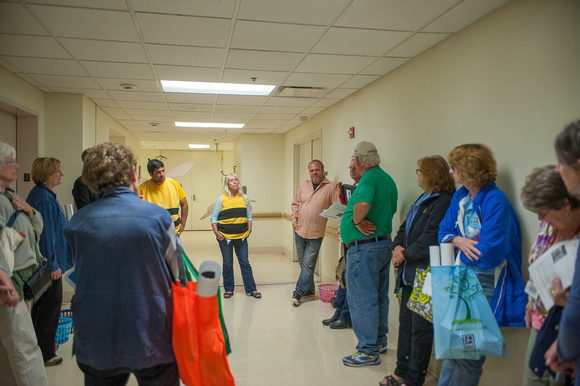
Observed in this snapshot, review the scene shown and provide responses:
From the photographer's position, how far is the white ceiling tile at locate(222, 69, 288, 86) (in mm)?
3693

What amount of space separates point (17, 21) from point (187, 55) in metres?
1.15

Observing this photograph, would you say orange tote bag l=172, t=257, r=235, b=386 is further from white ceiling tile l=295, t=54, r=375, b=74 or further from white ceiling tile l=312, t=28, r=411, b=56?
white ceiling tile l=295, t=54, r=375, b=74

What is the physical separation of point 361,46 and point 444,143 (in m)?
0.97

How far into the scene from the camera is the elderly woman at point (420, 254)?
2.46 m

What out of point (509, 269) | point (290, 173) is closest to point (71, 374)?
point (509, 269)

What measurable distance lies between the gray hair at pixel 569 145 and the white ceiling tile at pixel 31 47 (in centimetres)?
320

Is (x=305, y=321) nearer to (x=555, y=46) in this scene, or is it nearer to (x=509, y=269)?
(x=509, y=269)

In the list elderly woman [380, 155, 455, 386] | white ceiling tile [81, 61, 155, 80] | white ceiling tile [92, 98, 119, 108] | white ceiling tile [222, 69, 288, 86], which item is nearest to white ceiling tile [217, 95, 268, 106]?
white ceiling tile [222, 69, 288, 86]

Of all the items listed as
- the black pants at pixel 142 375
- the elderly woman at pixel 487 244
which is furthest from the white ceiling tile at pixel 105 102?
the elderly woman at pixel 487 244

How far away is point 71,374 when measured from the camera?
2855mm

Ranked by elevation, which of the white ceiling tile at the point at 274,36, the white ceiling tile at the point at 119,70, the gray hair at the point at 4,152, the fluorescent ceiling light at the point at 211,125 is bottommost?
the gray hair at the point at 4,152

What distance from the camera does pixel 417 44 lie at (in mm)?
2924

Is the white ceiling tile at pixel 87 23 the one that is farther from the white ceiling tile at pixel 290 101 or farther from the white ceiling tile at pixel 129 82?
the white ceiling tile at pixel 290 101

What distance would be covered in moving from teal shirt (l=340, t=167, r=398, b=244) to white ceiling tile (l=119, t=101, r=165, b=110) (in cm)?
326
